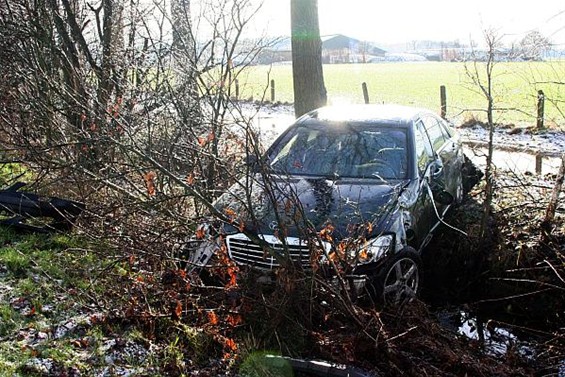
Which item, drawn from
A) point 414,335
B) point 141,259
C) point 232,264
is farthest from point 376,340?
point 141,259

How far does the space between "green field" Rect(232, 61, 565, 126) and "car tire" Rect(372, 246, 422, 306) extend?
202 centimetres

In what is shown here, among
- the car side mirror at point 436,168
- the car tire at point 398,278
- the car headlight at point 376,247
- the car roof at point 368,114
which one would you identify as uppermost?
the car roof at point 368,114

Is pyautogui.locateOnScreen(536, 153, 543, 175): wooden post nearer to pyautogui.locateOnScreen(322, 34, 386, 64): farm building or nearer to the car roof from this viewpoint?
the car roof

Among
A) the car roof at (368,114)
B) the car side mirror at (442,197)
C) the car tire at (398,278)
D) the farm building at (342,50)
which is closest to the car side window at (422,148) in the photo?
the car roof at (368,114)

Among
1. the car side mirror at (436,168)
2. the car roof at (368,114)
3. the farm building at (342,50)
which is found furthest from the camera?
the farm building at (342,50)

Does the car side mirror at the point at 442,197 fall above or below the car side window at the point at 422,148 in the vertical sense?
below

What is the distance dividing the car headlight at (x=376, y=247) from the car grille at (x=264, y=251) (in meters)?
0.47

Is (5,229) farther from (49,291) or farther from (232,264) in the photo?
(232,264)

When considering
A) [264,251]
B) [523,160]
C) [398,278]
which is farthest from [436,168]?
[523,160]

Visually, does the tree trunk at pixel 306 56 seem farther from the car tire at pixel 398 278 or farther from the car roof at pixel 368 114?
the car tire at pixel 398 278

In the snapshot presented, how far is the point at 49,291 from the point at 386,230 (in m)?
3.24

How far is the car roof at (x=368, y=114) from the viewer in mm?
7043

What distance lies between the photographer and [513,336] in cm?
563

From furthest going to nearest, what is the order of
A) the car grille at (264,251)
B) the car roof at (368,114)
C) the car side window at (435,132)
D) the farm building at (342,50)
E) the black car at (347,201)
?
the farm building at (342,50) < the car side window at (435,132) < the car roof at (368,114) < the car grille at (264,251) < the black car at (347,201)
